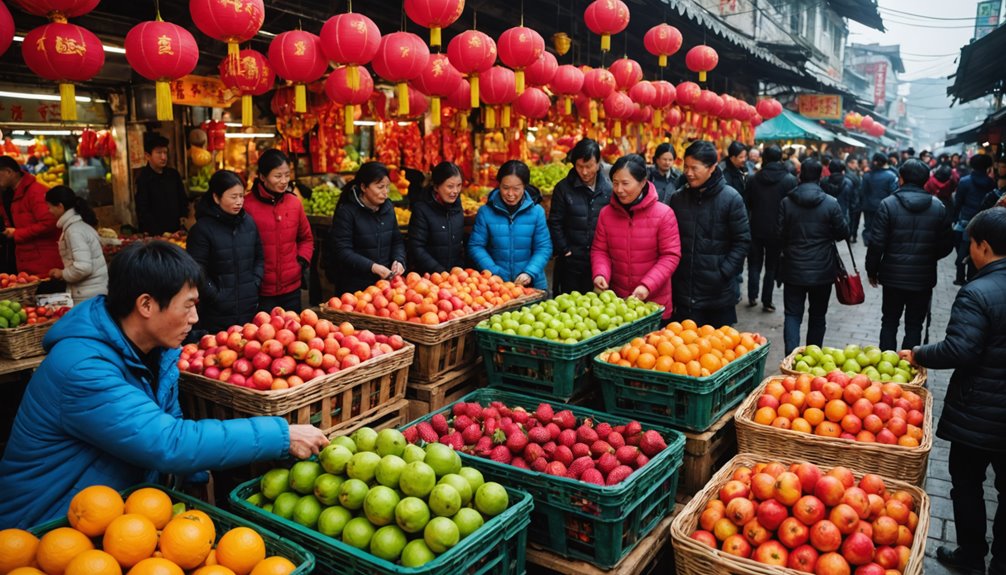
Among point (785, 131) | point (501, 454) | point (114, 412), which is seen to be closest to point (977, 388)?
point (501, 454)

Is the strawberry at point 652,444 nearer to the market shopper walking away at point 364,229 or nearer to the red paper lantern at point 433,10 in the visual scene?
the market shopper walking away at point 364,229

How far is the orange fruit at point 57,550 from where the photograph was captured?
1941mm

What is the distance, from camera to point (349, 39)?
17.3 feet

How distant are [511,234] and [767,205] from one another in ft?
16.0

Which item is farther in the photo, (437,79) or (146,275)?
(437,79)

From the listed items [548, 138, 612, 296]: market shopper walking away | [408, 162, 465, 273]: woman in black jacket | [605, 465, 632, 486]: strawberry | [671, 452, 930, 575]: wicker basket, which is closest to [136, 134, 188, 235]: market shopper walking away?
[408, 162, 465, 273]: woman in black jacket

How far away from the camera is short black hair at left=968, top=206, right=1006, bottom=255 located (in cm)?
347

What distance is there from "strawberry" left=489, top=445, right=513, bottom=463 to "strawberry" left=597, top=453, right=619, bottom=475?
1.24ft

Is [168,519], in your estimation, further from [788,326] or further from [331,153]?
[331,153]

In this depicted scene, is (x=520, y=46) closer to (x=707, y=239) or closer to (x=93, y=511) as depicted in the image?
(x=707, y=239)

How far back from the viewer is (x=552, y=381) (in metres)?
3.74

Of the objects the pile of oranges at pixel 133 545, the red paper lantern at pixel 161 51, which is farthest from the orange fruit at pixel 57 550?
the red paper lantern at pixel 161 51

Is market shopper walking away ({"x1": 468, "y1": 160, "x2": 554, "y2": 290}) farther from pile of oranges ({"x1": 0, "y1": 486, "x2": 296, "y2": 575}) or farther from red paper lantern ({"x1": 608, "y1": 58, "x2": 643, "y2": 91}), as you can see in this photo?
red paper lantern ({"x1": 608, "y1": 58, "x2": 643, "y2": 91})

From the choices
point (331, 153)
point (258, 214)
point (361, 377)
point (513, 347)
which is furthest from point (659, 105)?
point (361, 377)
